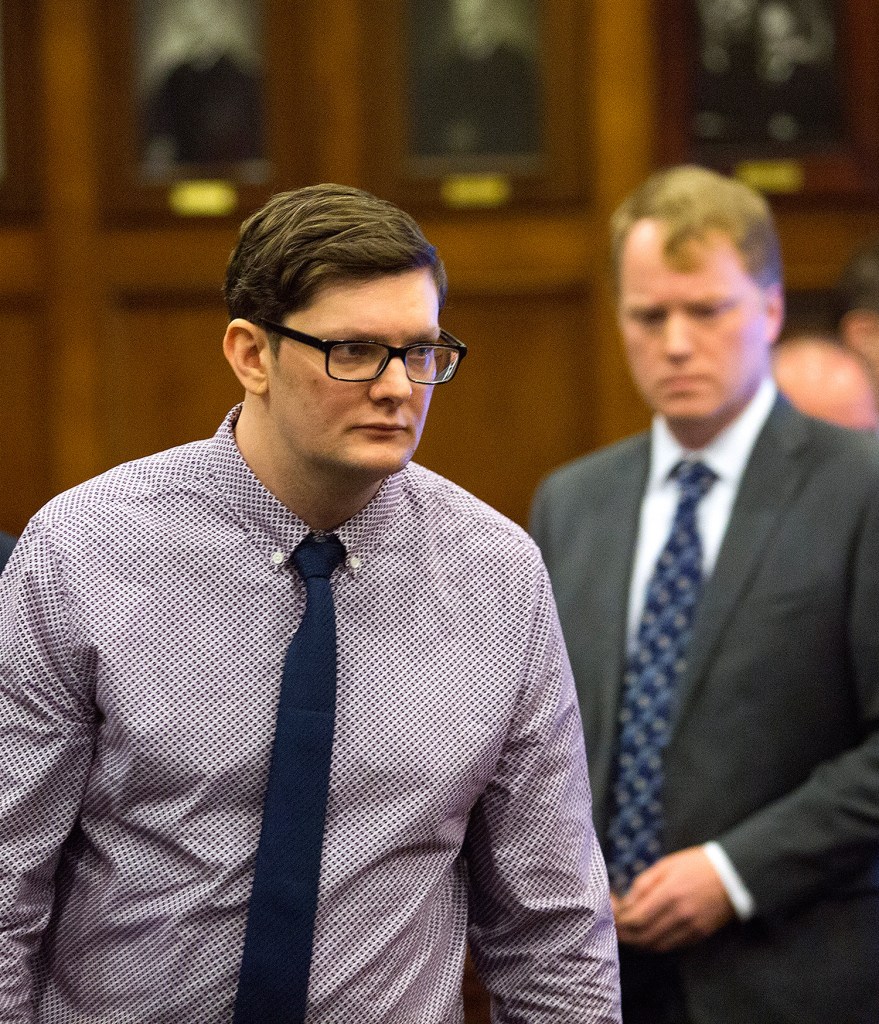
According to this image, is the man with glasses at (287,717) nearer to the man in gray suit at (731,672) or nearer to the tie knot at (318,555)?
the tie knot at (318,555)

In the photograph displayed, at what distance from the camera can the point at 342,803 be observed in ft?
5.12

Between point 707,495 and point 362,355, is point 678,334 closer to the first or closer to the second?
point 707,495

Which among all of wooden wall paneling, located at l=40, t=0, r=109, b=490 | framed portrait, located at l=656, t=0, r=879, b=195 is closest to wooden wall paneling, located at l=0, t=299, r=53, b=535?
wooden wall paneling, located at l=40, t=0, r=109, b=490

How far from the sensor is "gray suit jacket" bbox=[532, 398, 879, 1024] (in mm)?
2174

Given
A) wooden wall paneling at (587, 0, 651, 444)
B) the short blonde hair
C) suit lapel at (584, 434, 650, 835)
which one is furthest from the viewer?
wooden wall paneling at (587, 0, 651, 444)

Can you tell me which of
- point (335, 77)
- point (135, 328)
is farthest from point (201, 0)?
point (135, 328)

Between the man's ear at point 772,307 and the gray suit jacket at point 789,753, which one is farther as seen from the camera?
the man's ear at point 772,307

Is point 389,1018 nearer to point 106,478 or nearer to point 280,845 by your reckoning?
point 280,845

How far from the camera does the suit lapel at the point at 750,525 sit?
7.34 ft

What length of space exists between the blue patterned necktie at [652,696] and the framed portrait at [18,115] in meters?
1.95

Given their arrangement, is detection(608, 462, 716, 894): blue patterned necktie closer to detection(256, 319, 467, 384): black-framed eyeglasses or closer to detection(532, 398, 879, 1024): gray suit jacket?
detection(532, 398, 879, 1024): gray suit jacket

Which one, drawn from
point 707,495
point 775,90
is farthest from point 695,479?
point 775,90

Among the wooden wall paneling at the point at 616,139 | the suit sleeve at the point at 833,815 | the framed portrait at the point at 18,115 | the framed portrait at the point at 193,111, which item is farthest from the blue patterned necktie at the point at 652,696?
the framed portrait at the point at 18,115

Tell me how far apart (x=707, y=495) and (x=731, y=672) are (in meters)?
0.29
